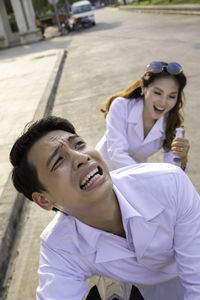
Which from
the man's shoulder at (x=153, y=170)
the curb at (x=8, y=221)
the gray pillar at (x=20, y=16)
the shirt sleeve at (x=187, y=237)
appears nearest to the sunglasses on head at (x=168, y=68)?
the man's shoulder at (x=153, y=170)

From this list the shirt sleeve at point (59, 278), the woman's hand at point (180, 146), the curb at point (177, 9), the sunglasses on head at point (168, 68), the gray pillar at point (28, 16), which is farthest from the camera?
the gray pillar at point (28, 16)

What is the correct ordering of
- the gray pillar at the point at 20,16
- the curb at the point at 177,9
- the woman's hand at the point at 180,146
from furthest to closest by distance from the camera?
the gray pillar at the point at 20,16 → the curb at the point at 177,9 → the woman's hand at the point at 180,146

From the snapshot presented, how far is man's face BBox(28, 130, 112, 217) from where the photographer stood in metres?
1.39

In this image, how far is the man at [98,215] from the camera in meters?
1.41

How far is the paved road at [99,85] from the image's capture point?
2.52m

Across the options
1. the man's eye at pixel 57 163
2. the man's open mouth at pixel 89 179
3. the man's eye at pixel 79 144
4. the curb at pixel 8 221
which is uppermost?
the man's eye at pixel 79 144

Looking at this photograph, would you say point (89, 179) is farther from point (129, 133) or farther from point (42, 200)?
point (129, 133)

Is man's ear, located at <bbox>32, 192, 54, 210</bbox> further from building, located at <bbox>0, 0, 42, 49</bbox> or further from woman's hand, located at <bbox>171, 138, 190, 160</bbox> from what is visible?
building, located at <bbox>0, 0, 42, 49</bbox>

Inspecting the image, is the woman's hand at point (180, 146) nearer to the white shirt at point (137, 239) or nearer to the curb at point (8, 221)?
the white shirt at point (137, 239)

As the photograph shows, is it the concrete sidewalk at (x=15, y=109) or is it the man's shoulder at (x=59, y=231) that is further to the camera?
the concrete sidewalk at (x=15, y=109)

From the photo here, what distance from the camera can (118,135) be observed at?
2.50 meters

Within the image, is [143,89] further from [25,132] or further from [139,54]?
[139,54]

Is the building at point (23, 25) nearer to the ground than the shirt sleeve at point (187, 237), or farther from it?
nearer to the ground

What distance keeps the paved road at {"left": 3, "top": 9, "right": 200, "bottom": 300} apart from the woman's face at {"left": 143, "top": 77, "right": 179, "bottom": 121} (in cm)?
90
